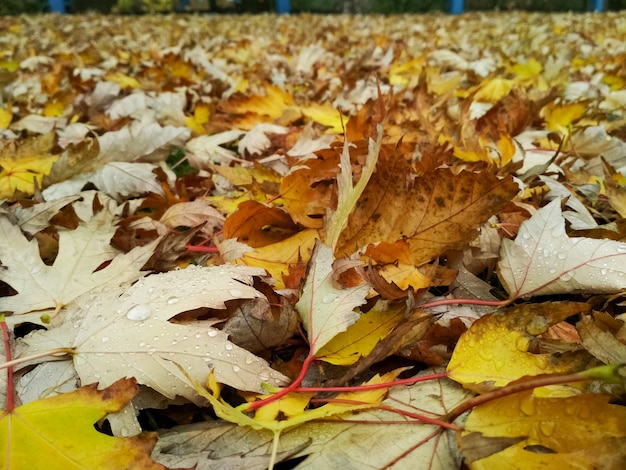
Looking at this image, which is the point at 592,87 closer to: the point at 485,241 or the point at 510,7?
the point at 485,241

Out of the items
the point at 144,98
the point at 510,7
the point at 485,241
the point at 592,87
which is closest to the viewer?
the point at 485,241

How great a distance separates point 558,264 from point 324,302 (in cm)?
32

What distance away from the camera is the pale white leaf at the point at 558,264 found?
0.68 m

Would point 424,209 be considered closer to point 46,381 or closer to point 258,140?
point 46,381

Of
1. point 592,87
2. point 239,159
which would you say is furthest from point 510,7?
point 239,159

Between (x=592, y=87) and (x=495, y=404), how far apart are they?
194cm

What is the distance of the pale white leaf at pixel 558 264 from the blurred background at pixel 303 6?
1488 cm

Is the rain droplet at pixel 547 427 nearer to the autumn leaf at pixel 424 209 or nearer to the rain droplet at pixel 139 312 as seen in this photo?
the autumn leaf at pixel 424 209

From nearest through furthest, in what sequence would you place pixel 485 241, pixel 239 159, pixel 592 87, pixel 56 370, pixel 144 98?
1. pixel 56 370
2. pixel 485 241
3. pixel 239 159
4. pixel 144 98
5. pixel 592 87

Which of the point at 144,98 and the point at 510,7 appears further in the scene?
the point at 510,7

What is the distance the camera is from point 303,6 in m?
15.7

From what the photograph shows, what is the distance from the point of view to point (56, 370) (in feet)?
2.03

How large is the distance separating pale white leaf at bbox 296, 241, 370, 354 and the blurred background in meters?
14.9

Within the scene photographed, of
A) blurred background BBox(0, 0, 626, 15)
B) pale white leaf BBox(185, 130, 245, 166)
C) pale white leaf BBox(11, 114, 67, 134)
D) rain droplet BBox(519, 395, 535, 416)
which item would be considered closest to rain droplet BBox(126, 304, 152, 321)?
rain droplet BBox(519, 395, 535, 416)
